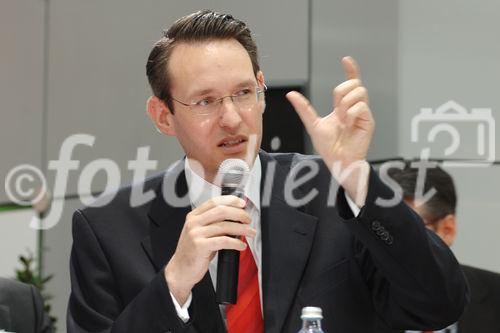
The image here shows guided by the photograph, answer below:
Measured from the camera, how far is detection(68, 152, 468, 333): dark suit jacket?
1913 mm

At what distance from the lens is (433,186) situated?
3.73 meters

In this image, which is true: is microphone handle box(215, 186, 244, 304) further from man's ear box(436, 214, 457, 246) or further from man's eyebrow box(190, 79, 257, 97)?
man's ear box(436, 214, 457, 246)

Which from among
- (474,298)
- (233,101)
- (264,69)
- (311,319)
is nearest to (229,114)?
(233,101)

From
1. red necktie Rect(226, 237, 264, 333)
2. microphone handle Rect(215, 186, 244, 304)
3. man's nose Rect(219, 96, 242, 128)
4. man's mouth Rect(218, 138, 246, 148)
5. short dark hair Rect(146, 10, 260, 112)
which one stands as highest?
short dark hair Rect(146, 10, 260, 112)

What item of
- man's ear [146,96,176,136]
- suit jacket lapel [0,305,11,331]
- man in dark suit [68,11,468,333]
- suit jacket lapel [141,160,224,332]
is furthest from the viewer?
suit jacket lapel [0,305,11,331]

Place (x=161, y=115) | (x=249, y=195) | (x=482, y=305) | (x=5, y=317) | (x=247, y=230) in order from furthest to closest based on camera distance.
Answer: (x=482, y=305), (x=5, y=317), (x=161, y=115), (x=249, y=195), (x=247, y=230)

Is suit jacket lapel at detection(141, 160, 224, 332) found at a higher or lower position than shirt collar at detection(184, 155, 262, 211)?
lower

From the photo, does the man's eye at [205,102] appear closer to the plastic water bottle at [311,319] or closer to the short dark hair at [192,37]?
the short dark hair at [192,37]

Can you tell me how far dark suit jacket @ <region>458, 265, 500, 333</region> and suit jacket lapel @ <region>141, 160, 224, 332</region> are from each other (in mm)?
1792

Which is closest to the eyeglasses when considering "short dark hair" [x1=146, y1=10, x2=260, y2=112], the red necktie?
"short dark hair" [x1=146, y1=10, x2=260, y2=112]

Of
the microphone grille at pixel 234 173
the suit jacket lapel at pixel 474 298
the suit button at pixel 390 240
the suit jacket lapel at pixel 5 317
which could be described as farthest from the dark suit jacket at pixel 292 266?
the suit jacket lapel at pixel 474 298

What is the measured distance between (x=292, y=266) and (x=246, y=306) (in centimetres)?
16

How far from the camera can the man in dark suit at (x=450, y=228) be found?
11.8 feet

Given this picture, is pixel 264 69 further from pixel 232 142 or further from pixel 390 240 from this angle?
pixel 390 240
